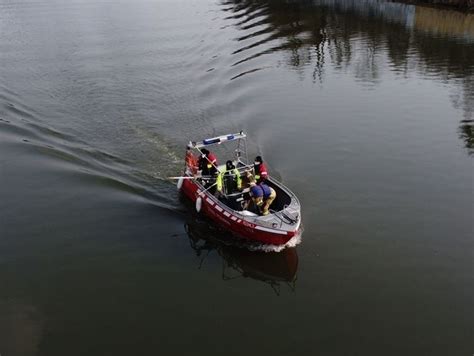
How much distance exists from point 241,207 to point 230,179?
1.45m

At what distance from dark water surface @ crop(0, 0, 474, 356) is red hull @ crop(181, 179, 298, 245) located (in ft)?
2.10

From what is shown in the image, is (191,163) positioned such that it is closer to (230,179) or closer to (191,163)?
(191,163)

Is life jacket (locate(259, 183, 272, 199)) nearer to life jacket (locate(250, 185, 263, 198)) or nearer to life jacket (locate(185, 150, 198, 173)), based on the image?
life jacket (locate(250, 185, 263, 198))

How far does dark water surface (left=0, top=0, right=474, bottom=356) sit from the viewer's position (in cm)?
1382

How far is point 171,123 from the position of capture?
27.8 metres

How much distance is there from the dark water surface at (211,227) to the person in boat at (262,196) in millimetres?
1724

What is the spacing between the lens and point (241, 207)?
1792 centimetres

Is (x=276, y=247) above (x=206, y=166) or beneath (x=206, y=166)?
beneath

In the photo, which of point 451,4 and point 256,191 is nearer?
point 256,191

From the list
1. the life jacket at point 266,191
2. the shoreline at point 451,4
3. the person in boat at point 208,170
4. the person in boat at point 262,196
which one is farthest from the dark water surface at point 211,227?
the shoreline at point 451,4

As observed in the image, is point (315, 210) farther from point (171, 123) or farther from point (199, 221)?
point (171, 123)

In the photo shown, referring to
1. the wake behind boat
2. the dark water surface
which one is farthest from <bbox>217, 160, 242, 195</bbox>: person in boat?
the dark water surface

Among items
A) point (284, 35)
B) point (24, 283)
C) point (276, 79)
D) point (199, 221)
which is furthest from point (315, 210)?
point (284, 35)

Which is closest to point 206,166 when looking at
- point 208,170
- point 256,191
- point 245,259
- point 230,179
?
point 208,170
